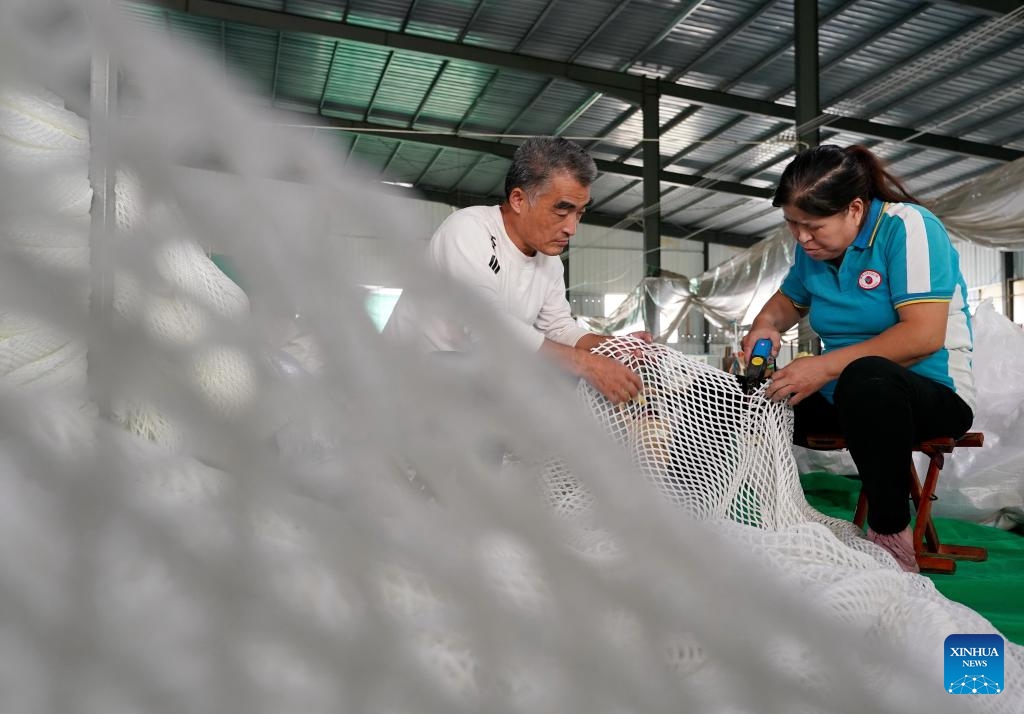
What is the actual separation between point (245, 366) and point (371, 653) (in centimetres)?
14

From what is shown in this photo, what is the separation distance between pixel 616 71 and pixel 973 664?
7435mm

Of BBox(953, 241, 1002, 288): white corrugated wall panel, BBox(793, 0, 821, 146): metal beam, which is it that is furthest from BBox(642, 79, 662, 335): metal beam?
BBox(953, 241, 1002, 288): white corrugated wall panel

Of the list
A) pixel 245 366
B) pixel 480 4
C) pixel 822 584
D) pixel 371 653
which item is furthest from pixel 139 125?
pixel 480 4

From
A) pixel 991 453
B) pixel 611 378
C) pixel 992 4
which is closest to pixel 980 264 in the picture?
pixel 992 4

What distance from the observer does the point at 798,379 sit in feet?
4.24

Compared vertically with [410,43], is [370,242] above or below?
below

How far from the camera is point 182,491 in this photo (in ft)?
1.26

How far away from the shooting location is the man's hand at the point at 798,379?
1275mm

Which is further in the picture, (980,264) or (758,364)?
(980,264)

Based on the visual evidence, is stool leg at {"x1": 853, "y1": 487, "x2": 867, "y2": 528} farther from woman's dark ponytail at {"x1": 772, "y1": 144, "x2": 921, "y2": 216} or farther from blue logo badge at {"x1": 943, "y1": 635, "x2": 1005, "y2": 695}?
blue logo badge at {"x1": 943, "y1": 635, "x2": 1005, "y2": 695}

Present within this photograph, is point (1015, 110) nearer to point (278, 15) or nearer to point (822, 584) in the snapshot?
point (278, 15)

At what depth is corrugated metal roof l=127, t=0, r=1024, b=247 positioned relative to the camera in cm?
629

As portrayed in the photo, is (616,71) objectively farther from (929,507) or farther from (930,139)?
(929,507)

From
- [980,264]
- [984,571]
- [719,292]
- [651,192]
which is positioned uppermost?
[651,192]
